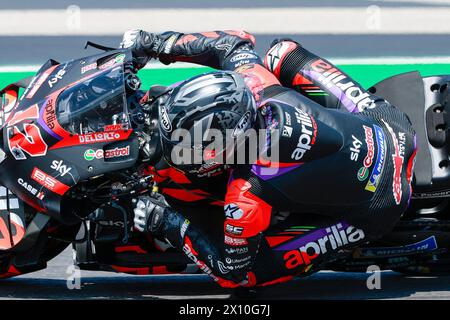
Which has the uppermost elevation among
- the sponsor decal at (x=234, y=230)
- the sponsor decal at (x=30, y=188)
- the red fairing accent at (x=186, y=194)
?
the sponsor decal at (x=30, y=188)

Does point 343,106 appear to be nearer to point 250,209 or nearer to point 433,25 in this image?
point 250,209

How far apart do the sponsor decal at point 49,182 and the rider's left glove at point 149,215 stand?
14.9 inches

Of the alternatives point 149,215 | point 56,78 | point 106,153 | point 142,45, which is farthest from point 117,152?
point 142,45

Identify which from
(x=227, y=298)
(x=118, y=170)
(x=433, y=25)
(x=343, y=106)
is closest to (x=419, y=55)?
(x=433, y=25)

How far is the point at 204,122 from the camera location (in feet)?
13.3

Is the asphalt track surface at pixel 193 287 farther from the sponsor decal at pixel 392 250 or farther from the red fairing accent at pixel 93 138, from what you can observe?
the red fairing accent at pixel 93 138

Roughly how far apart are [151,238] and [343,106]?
1273mm

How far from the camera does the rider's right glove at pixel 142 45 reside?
5.11 metres

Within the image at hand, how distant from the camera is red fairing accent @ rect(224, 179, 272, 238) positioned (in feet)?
13.7

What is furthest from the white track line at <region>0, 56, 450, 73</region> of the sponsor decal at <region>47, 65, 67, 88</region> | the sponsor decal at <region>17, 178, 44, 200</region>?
the sponsor decal at <region>17, 178, 44, 200</region>

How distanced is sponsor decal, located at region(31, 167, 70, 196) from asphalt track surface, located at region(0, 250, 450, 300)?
0.83m

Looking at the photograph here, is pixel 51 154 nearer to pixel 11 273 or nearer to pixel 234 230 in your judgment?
pixel 11 273

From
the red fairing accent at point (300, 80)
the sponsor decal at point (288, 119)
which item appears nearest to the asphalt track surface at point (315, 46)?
the red fairing accent at point (300, 80)

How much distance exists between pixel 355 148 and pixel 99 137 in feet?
4.13
